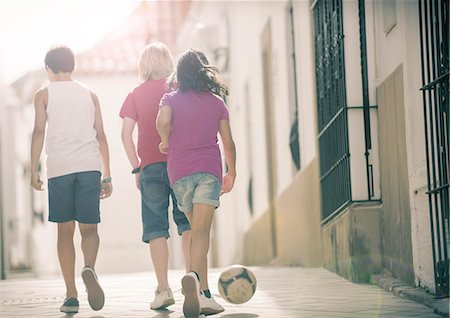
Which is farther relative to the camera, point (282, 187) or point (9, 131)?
point (9, 131)

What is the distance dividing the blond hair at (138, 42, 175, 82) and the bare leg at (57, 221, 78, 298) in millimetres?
1142

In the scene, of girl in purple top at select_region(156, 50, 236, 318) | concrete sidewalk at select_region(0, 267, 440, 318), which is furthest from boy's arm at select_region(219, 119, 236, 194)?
concrete sidewalk at select_region(0, 267, 440, 318)

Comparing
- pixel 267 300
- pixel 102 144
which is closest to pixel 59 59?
pixel 102 144

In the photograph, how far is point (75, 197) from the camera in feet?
27.2

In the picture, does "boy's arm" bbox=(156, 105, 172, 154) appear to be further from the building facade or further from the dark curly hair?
the building facade

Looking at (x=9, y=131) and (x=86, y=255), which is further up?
(x=9, y=131)

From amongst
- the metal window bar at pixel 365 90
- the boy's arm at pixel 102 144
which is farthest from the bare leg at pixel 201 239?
the metal window bar at pixel 365 90

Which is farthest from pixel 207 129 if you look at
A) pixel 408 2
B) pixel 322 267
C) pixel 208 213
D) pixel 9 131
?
pixel 9 131

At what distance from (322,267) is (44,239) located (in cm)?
2872

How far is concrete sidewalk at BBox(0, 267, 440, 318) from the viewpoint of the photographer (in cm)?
770

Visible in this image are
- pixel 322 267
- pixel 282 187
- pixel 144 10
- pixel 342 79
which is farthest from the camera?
pixel 144 10

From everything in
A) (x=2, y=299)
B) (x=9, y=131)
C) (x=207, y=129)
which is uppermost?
(x=9, y=131)

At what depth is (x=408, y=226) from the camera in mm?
9016

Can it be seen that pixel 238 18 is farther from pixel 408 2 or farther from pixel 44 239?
pixel 44 239
